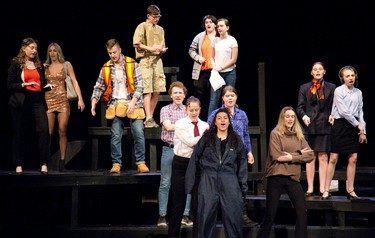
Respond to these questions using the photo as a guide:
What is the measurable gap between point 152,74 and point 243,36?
7.30 feet

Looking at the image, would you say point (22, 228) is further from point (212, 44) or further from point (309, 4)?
point (309, 4)

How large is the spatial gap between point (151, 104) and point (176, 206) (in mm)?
2000

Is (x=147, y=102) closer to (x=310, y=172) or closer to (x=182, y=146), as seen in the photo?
(x=182, y=146)

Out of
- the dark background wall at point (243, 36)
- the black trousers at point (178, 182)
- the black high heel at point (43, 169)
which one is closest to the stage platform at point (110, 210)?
the black high heel at point (43, 169)

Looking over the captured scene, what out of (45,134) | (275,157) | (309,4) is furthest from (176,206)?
(309,4)

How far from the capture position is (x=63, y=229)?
955cm

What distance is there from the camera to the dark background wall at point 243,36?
11641mm

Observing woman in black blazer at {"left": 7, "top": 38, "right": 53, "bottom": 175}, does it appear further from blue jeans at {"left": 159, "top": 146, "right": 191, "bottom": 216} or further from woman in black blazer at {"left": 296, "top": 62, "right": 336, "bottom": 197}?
woman in black blazer at {"left": 296, "top": 62, "right": 336, "bottom": 197}

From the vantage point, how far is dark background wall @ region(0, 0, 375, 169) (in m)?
11.6

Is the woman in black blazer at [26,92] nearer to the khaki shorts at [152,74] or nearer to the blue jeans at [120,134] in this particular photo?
the blue jeans at [120,134]

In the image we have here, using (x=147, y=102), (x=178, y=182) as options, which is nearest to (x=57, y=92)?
(x=147, y=102)

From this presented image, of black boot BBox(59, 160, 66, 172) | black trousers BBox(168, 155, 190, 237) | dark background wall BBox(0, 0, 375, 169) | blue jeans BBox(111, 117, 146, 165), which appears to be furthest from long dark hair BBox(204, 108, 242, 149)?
dark background wall BBox(0, 0, 375, 169)

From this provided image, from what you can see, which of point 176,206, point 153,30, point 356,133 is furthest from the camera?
point 153,30

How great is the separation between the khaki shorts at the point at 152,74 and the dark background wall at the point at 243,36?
5.86 feet
